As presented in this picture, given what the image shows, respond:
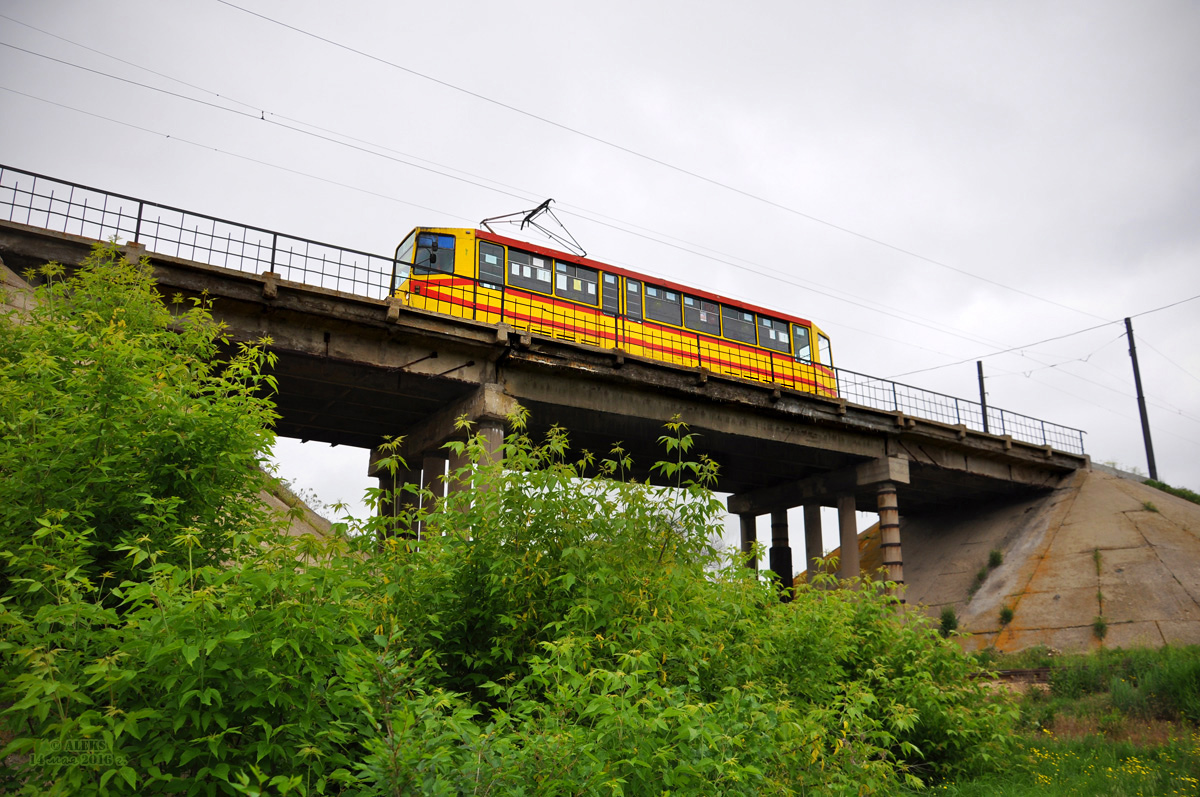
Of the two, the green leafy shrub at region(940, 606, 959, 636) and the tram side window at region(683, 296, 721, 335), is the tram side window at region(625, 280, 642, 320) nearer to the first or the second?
the tram side window at region(683, 296, 721, 335)

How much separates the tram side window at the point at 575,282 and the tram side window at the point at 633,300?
40.9 inches

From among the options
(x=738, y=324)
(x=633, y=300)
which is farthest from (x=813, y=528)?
(x=633, y=300)

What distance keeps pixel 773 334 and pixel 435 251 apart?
474 inches

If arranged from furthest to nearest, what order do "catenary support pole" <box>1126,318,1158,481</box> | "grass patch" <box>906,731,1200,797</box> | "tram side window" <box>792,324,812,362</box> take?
"catenary support pole" <box>1126,318,1158,481</box> < "tram side window" <box>792,324,812,362</box> < "grass patch" <box>906,731,1200,797</box>

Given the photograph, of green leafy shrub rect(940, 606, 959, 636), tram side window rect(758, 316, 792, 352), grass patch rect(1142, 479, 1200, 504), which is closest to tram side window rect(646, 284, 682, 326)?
tram side window rect(758, 316, 792, 352)

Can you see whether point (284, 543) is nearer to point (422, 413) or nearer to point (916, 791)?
point (916, 791)

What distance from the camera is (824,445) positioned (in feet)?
73.8

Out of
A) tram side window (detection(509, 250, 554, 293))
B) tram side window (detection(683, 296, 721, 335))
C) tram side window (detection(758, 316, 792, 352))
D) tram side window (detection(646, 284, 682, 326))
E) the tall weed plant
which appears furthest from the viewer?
tram side window (detection(758, 316, 792, 352))

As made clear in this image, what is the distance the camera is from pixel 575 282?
68.2 ft

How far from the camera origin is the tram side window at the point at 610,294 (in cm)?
2131

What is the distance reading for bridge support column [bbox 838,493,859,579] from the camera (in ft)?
81.0

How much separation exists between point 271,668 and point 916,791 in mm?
8364

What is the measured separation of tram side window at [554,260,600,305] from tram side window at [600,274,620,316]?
26cm

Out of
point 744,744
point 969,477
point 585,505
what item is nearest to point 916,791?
point 744,744
